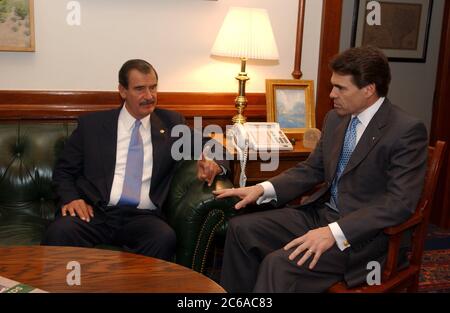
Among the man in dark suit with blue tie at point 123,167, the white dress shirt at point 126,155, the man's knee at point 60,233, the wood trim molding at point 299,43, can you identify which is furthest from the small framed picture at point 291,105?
the man's knee at point 60,233

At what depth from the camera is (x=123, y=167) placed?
2914mm

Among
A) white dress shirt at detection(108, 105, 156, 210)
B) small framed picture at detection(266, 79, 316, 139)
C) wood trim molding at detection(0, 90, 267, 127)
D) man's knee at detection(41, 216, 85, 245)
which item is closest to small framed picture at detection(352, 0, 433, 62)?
small framed picture at detection(266, 79, 316, 139)

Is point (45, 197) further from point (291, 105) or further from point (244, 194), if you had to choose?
point (291, 105)

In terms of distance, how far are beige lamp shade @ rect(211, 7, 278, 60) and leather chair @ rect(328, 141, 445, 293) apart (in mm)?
1202

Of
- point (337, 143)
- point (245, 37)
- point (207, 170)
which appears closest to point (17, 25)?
point (245, 37)

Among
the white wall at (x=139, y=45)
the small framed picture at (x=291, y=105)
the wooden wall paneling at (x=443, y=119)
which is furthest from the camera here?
the wooden wall paneling at (x=443, y=119)

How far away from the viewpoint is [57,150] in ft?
9.96

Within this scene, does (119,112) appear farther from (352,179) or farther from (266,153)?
(352,179)

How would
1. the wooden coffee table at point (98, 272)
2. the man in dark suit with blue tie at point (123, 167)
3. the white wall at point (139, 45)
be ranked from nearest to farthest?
the wooden coffee table at point (98, 272)
the man in dark suit with blue tie at point (123, 167)
the white wall at point (139, 45)

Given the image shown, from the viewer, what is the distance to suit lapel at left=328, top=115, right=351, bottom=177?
8.22 feet

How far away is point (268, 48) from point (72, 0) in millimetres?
1210

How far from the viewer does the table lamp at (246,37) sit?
10.3ft

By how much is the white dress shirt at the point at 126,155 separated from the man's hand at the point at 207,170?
0.99 ft

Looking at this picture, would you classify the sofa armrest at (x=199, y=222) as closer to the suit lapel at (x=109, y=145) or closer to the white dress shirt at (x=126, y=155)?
the white dress shirt at (x=126, y=155)
